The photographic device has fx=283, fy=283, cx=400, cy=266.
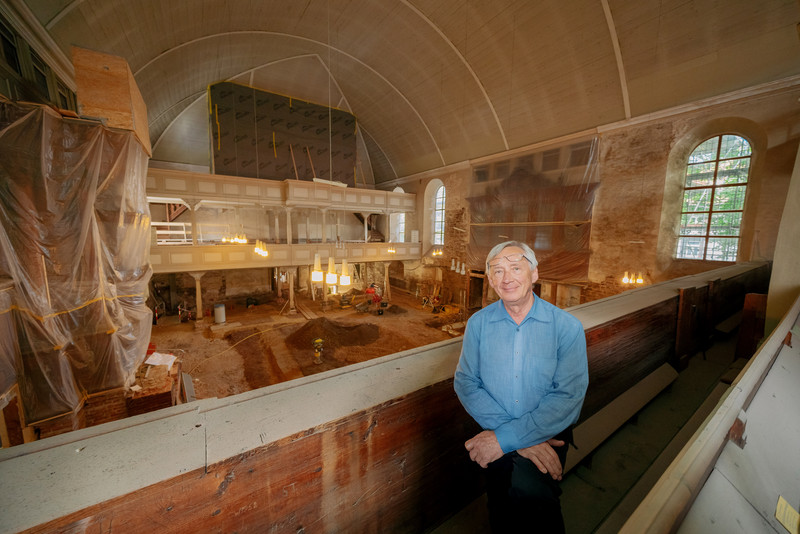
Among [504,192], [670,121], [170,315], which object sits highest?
[670,121]

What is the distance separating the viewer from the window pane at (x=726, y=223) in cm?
753

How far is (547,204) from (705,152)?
4322mm

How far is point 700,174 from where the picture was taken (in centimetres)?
820

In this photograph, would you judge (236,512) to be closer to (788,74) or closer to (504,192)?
(788,74)

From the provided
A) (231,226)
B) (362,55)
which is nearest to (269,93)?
(362,55)

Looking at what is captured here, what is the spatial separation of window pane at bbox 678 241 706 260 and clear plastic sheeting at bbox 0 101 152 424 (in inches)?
524

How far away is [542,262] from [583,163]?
12.6 ft

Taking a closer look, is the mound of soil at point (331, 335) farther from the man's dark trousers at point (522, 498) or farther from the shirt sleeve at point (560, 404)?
the shirt sleeve at point (560, 404)

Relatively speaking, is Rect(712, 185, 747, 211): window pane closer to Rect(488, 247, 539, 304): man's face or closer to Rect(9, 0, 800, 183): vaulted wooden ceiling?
Rect(9, 0, 800, 183): vaulted wooden ceiling

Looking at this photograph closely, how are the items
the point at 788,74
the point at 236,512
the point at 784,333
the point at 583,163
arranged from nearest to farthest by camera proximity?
1. the point at 236,512
2. the point at 784,333
3. the point at 788,74
4. the point at 583,163

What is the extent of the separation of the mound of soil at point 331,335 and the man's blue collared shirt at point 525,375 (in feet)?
28.4

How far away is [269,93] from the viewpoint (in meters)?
14.7

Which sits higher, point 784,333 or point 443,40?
point 443,40

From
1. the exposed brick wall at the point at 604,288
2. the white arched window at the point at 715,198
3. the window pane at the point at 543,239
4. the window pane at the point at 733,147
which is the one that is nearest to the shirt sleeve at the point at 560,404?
the exposed brick wall at the point at 604,288
